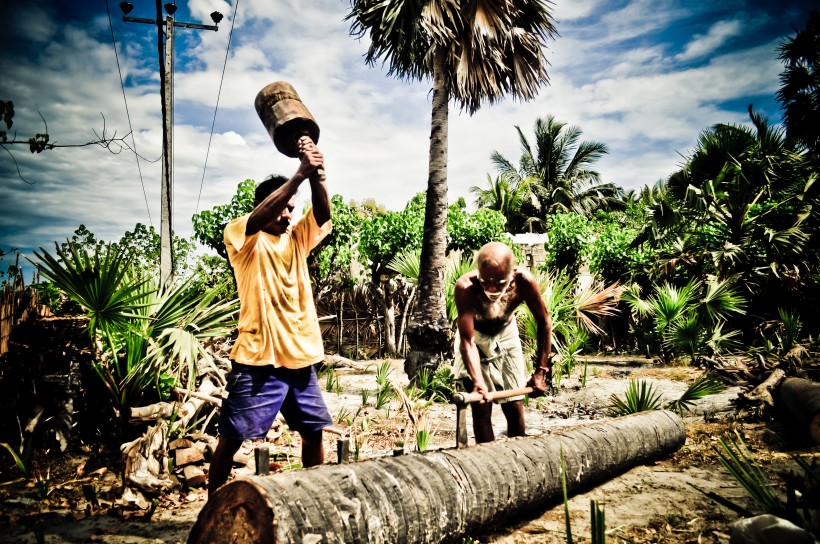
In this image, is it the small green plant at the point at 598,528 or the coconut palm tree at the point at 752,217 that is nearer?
the small green plant at the point at 598,528

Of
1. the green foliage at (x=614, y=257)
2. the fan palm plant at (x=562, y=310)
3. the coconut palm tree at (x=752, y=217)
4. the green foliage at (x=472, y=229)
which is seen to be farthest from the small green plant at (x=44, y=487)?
the green foliage at (x=614, y=257)

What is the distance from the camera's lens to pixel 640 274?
13609 mm

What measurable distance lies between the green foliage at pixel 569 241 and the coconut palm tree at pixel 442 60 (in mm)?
6292

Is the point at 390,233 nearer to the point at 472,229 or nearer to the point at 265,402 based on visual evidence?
the point at 472,229

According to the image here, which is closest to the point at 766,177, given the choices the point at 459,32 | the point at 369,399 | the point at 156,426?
the point at 459,32

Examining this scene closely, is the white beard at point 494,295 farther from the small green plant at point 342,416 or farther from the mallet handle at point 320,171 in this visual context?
the small green plant at point 342,416

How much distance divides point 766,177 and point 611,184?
65.8 ft

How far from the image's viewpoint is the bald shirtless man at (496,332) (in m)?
3.26

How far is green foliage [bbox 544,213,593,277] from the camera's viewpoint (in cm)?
1462

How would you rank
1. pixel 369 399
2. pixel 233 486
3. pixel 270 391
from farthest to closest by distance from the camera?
pixel 369 399 → pixel 270 391 → pixel 233 486

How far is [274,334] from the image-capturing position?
2504 mm

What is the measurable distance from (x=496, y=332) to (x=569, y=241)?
474 inches

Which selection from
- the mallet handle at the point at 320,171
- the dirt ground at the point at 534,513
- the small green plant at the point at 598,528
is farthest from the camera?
the dirt ground at the point at 534,513

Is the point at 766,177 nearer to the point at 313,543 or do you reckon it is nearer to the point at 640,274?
the point at 640,274
